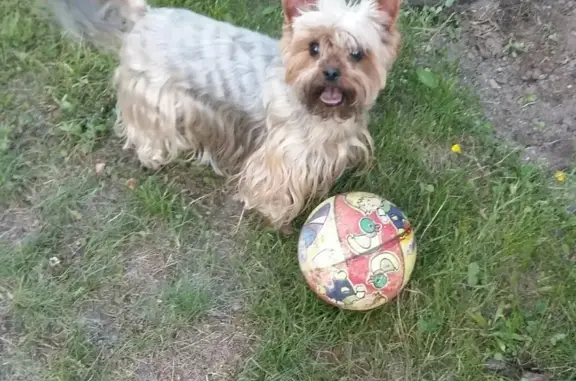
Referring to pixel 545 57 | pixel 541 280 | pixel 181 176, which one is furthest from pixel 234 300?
pixel 545 57

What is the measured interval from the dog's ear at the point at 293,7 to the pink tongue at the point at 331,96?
29 centimetres

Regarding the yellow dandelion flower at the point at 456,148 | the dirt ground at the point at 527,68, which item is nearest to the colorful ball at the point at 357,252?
the yellow dandelion flower at the point at 456,148

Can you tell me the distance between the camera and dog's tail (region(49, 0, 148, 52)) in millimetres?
3266

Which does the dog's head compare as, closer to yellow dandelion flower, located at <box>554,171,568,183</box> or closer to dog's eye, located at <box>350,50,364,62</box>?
dog's eye, located at <box>350,50,364,62</box>

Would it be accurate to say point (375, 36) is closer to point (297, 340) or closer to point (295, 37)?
point (295, 37)

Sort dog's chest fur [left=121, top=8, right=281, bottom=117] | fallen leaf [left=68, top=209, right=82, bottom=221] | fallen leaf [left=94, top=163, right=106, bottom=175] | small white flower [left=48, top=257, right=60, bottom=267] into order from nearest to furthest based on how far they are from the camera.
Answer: dog's chest fur [left=121, top=8, right=281, bottom=117]
small white flower [left=48, top=257, right=60, bottom=267]
fallen leaf [left=68, top=209, right=82, bottom=221]
fallen leaf [left=94, top=163, right=106, bottom=175]

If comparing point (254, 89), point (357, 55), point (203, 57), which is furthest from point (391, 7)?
point (203, 57)

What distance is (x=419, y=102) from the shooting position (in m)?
3.73

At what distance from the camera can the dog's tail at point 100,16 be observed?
3266mm

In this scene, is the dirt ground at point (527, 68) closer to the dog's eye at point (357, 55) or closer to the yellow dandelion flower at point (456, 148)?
the yellow dandelion flower at point (456, 148)

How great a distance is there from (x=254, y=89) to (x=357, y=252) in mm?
847

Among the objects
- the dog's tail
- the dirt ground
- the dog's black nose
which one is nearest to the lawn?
the dirt ground

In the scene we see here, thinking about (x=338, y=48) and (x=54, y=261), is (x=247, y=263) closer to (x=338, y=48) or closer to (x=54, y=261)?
(x=54, y=261)

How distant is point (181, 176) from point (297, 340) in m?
0.97
